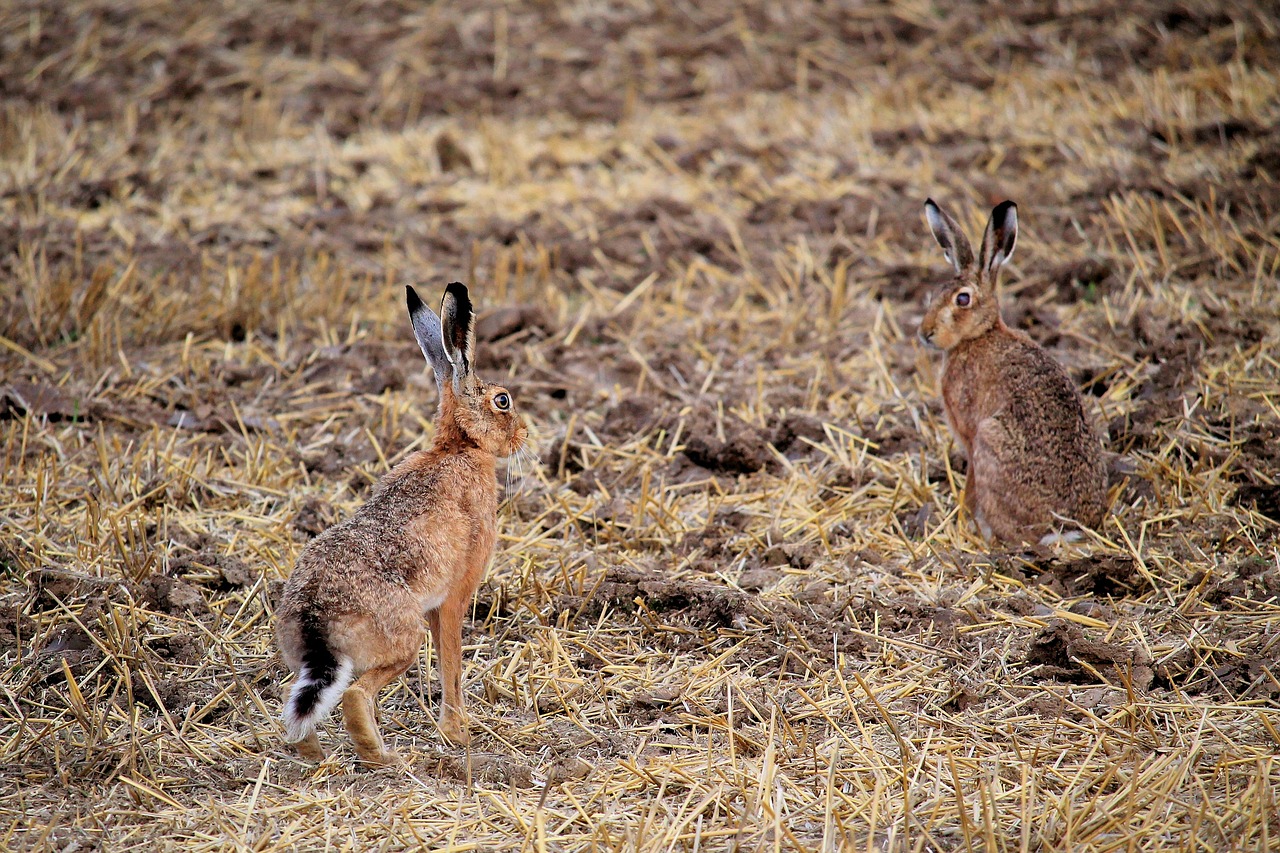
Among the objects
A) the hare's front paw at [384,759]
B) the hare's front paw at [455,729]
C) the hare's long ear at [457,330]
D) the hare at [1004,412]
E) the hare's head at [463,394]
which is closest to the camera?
the hare's front paw at [384,759]

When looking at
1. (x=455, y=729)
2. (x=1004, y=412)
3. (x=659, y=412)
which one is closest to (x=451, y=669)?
(x=455, y=729)

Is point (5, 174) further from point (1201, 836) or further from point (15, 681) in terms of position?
point (1201, 836)

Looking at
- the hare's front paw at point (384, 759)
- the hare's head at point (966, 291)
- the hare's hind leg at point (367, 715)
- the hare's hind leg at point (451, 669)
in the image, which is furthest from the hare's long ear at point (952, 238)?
the hare's front paw at point (384, 759)

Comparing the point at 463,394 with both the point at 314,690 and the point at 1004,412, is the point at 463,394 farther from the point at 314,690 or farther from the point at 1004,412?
the point at 1004,412

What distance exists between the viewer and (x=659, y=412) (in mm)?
6676

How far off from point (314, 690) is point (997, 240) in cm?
416

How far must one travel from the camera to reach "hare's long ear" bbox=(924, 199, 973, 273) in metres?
6.16

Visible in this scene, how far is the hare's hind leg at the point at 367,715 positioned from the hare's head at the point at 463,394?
1.02 m

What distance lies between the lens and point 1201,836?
3.49 m

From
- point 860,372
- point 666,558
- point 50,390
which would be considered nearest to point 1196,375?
point 860,372

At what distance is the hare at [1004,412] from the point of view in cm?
549

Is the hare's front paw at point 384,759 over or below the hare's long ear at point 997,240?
below

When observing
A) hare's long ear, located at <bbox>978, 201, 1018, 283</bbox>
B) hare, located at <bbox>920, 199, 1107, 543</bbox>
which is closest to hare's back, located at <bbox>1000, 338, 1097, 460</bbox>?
hare, located at <bbox>920, 199, 1107, 543</bbox>

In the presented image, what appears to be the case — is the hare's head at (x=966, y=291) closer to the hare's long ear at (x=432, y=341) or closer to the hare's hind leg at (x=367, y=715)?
the hare's long ear at (x=432, y=341)
